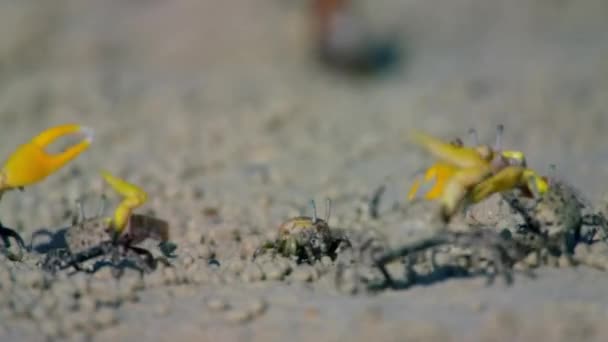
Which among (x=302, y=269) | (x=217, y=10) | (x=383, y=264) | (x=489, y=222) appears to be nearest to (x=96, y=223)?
(x=302, y=269)

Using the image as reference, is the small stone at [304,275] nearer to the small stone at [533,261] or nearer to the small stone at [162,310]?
the small stone at [162,310]

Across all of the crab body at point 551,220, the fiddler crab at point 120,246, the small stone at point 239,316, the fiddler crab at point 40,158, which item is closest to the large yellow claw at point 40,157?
the fiddler crab at point 40,158

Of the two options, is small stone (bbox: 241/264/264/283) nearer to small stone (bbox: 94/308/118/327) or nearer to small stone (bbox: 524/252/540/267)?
small stone (bbox: 94/308/118/327)

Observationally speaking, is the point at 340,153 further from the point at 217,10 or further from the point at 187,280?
the point at 217,10

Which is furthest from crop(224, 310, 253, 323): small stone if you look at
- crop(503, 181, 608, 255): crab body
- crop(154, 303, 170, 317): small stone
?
crop(503, 181, 608, 255): crab body

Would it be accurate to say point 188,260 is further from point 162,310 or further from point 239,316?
point 239,316

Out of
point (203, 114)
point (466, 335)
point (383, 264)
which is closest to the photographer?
point (466, 335)
